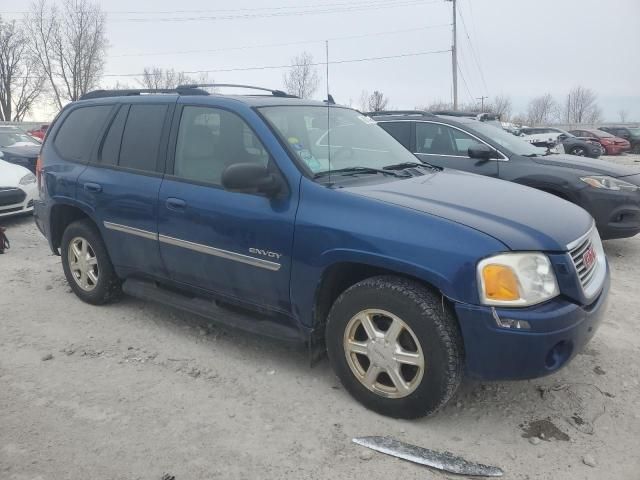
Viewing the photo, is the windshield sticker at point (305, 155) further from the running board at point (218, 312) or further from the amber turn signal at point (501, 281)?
the amber turn signal at point (501, 281)

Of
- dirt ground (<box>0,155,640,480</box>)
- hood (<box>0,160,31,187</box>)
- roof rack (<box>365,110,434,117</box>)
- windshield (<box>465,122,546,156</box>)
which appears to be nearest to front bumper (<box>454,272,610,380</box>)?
dirt ground (<box>0,155,640,480</box>)

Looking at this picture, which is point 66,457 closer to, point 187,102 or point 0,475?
point 0,475

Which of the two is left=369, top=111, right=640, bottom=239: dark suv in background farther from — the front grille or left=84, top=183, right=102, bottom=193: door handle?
the front grille

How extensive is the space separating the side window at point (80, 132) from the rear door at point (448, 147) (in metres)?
3.91

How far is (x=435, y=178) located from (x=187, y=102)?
185 centimetres

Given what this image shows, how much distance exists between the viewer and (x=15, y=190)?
824 centimetres

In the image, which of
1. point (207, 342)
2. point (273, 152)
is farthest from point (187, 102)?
point (207, 342)

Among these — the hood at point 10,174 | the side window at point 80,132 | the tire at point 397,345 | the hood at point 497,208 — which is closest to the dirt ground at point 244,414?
the tire at point 397,345

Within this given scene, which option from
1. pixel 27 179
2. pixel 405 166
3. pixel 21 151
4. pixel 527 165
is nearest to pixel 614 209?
pixel 527 165

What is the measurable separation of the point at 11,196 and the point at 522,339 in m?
8.02

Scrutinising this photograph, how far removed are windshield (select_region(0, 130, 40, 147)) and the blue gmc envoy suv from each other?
358 inches

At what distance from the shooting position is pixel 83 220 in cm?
463

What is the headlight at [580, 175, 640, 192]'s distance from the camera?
239 inches

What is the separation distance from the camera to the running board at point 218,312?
336 centimetres
